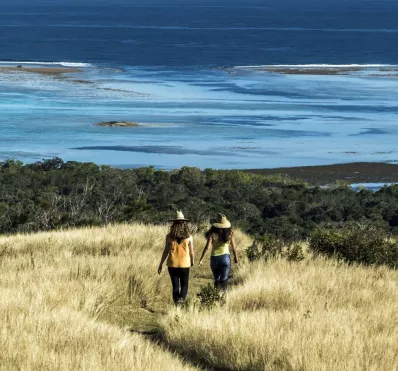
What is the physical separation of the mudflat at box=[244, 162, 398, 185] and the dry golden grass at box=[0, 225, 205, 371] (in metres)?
23.6

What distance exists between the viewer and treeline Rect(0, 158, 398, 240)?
2912 centimetres

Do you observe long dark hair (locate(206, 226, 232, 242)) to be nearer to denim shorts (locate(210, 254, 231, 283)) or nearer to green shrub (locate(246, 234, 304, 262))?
denim shorts (locate(210, 254, 231, 283))

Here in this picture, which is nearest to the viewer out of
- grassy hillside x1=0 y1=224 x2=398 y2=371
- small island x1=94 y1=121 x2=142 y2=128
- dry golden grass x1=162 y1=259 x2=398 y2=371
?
grassy hillside x1=0 y1=224 x2=398 y2=371

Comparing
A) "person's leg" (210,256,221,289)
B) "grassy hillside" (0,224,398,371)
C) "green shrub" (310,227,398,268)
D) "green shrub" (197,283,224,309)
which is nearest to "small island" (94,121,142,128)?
"green shrub" (310,227,398,268)

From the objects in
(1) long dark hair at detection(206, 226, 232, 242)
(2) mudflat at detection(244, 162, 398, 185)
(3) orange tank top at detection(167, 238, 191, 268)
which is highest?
(2) mudflat at detection(244, 162, 398, 185)

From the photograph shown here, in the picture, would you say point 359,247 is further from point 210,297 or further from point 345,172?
point 345,172

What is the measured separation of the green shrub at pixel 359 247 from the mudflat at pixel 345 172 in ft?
78.2

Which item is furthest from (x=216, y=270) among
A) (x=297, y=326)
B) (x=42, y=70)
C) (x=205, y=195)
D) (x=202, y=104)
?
(x=42, y=70)

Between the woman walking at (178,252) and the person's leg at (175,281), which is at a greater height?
the woman walking at (178,252)

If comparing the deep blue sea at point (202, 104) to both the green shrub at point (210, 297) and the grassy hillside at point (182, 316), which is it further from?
the green shrub at point (210, 297)

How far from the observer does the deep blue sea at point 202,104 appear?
146 feet

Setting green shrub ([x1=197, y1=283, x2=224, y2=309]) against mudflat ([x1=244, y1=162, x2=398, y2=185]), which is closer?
green shrub ([x1=197, y1=283, x2=224, y2=309])

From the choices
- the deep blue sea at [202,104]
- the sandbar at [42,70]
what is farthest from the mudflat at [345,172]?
the sandbar at [42,70]

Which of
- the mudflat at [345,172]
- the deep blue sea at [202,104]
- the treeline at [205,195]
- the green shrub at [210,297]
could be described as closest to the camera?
the green shrub at [210,297]
